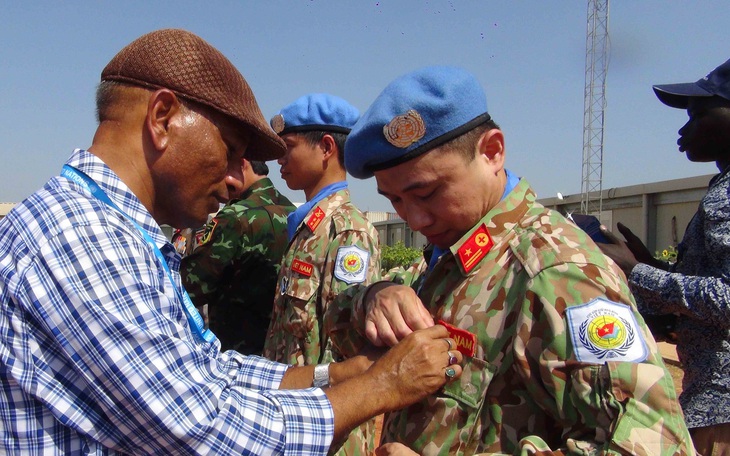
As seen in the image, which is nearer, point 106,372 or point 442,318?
point 106,372

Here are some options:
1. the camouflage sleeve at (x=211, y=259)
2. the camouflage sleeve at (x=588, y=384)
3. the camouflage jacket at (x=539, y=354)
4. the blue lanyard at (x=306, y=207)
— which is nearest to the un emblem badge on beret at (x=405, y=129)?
the camouflage jacket at (x=539, y=354)

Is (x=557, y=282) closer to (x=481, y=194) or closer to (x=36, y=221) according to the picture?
(x=481, y=194)

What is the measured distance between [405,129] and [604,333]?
33.4 inches

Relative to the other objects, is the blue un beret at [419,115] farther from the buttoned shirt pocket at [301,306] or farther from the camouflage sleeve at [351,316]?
the buttoned shirt pocket at [301,306]

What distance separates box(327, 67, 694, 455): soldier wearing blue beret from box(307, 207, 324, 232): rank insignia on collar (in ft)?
5.15

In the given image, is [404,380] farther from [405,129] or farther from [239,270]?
[239,270]

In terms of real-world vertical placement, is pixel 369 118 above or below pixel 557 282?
above

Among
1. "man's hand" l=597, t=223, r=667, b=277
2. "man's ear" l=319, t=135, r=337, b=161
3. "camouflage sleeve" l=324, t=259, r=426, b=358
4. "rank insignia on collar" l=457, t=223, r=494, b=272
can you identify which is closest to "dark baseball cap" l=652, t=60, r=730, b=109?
"man's hand" l=597, t=223, r=667, b=277

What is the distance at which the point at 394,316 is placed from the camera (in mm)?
2006

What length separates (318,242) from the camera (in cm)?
377

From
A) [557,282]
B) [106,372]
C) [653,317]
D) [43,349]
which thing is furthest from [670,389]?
[653,317]

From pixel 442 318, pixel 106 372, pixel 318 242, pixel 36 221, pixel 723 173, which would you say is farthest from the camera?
pixel 318 242

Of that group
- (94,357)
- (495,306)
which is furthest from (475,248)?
(94,357)

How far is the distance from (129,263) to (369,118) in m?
0.91
